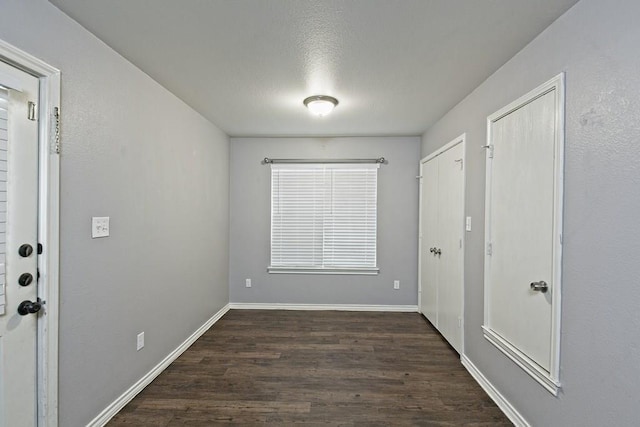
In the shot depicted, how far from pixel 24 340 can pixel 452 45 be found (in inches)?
114

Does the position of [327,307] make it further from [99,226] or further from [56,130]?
[56,130]

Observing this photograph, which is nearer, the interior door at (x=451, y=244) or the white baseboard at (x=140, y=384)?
the white baseboard at (x=140, y=384)

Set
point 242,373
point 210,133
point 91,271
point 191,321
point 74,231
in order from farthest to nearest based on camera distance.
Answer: point 210,133
point 191,321
point 242,373
point 91,271
point 74,231

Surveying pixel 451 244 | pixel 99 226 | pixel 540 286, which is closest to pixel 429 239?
pixel 451 244

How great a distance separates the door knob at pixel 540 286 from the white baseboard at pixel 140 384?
2.82m

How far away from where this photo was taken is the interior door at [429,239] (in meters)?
3.68

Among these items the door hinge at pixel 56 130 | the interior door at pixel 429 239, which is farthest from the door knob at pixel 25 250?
the interior door at pixel 429 239

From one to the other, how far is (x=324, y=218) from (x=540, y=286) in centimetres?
290

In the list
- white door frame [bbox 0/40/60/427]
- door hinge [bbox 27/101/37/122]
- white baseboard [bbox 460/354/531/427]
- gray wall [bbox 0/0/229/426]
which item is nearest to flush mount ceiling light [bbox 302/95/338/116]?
gray wall [bbox 0/0/229/426]

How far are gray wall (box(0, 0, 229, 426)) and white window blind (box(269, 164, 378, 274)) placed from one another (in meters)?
1.40

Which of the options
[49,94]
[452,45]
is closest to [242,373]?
[49,94]

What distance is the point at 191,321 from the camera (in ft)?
10.7

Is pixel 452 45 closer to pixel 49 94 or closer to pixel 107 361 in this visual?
pixel 49 94

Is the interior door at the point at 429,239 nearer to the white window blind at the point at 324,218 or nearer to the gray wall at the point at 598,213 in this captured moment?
the white window blind at the point at 324,218
